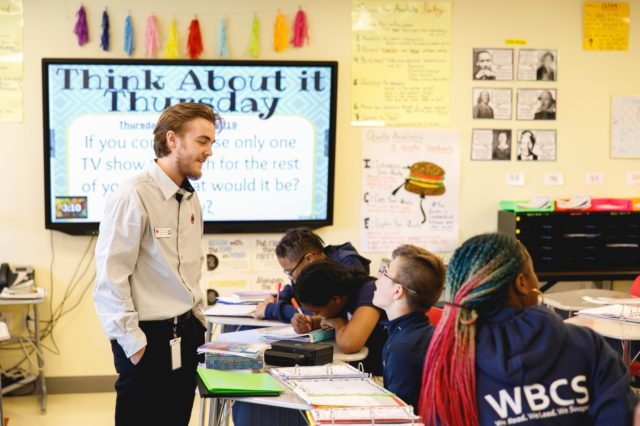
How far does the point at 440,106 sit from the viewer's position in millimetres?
5211

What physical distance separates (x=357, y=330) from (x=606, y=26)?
3.42 m

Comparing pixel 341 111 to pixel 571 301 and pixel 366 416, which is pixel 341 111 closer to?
pixel 571 301

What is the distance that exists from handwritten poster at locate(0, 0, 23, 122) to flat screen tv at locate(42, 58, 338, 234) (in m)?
0.20

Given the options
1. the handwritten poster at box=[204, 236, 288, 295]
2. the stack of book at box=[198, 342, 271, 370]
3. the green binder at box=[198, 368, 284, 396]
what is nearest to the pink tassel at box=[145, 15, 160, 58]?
the handwritten poster at box=[204, 236, 288, 295]

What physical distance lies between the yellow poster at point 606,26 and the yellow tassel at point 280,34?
6.52 feet

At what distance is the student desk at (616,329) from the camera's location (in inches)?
122

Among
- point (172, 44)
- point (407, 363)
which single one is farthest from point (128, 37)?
point (407, 363)

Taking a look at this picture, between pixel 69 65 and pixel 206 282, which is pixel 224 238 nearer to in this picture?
pixel 206 282

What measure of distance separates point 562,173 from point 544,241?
0.59m

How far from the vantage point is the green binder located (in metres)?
2.20

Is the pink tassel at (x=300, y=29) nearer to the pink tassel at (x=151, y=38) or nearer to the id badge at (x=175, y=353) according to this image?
the pink tassel at (x=151, y=38)

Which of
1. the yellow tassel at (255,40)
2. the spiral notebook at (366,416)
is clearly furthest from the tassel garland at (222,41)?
the spiral notebook at (366,416)

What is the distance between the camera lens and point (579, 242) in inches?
199

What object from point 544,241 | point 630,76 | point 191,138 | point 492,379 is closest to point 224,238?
point 544,241
